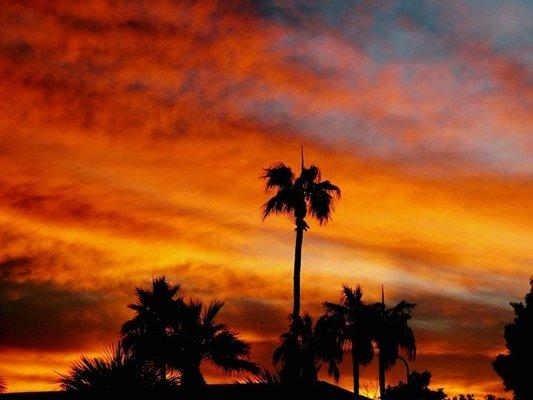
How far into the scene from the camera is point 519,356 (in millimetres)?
63875

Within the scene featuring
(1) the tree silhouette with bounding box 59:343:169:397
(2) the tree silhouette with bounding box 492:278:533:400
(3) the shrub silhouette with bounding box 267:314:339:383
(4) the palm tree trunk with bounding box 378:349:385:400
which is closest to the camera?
(1) the tree silhouette with bounding box 59:343:169:397

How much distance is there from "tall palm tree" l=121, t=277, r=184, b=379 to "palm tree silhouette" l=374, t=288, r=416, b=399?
78.6 feet

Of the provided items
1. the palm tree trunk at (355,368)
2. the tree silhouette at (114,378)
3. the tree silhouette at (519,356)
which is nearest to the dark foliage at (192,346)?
the tree silhouette at (114,378)

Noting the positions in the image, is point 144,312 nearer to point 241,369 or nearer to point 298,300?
point 241,369

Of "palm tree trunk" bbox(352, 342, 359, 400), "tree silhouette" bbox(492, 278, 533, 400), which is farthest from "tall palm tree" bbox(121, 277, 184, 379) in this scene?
"tree silhouette" bbox(492, 278, 533, 400)

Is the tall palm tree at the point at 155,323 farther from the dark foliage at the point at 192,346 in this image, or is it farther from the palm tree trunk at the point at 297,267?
the palm tree trunk at the point at 297,267

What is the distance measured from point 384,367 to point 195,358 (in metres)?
29.2

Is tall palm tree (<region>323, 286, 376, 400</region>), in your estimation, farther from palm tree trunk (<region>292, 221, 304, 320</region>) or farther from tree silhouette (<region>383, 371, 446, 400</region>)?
tree silhouette (<region>383, 371, 446, 400</region>)

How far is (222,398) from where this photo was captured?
27094 millimetres

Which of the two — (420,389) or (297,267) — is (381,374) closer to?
(297,267)

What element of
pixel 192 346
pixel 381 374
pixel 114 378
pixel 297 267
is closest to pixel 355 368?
pixel 381 374

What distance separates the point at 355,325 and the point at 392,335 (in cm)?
330

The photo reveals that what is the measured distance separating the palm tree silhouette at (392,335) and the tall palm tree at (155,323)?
944 inches

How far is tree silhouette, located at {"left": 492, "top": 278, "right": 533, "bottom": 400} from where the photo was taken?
2478 inches
